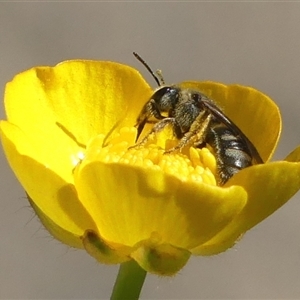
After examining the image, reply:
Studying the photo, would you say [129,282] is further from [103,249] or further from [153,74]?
[153,74]

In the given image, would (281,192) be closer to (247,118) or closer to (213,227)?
(213,227)

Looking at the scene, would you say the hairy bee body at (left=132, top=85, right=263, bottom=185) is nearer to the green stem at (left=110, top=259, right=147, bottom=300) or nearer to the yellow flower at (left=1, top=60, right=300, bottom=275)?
the yellow flower at (left=1, top=60, right=300, bottom=275)

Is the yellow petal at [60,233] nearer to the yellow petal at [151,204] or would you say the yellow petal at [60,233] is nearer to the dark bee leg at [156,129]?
the yellow petal at [151,204]

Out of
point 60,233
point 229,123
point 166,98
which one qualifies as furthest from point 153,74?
point 60,233

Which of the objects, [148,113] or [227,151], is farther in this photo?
[148,113]

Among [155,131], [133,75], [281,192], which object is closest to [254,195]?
[281,192]

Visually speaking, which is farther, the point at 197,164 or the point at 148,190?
the point at 197,164
